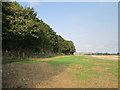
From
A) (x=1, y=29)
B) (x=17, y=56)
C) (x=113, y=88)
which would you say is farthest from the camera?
(x=17, y=56)

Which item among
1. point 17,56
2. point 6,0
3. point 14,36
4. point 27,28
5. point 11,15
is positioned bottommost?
point 17,56

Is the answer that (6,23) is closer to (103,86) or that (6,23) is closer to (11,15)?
(11,15)

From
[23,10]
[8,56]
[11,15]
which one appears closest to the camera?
[11,15]

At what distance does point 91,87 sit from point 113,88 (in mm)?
1028

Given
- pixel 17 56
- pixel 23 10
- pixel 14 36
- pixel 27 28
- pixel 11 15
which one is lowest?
pixel 17 56

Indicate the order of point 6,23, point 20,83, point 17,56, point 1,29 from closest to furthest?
point 20,83 → point 1,29 → point 6,23 → point 17,56

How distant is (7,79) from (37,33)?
780 cm

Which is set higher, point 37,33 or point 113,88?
point 37,33

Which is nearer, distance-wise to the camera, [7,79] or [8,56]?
[7,79]

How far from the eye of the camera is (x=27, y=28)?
1072 cm

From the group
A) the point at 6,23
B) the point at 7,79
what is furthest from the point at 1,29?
the point at 7,79

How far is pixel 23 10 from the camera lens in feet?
39.4

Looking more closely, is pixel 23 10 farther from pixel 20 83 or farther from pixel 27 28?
pixel 20 83

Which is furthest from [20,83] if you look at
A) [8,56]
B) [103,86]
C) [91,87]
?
[8,56]
